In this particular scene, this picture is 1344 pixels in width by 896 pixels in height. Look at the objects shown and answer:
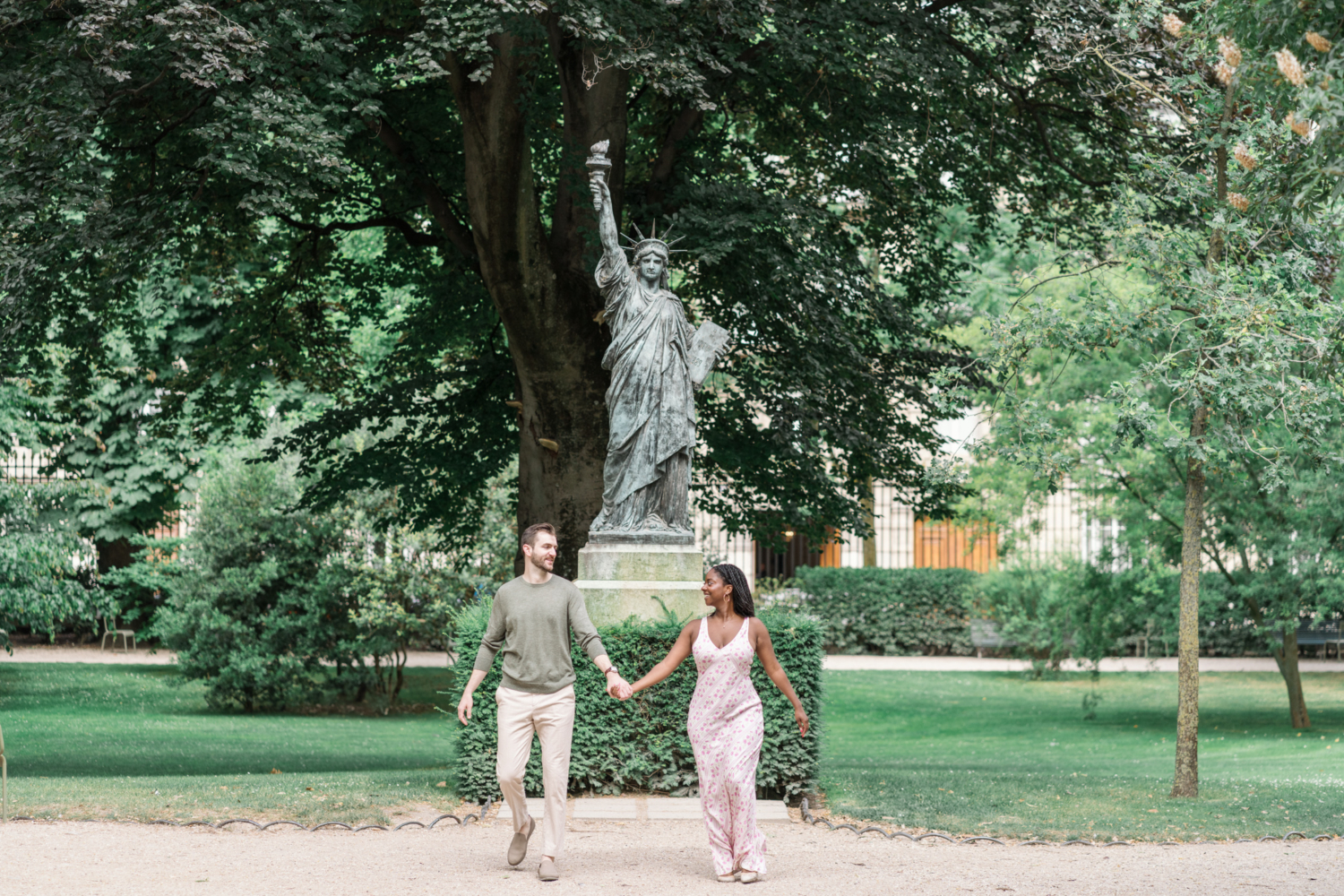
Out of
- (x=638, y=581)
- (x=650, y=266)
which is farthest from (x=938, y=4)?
(x=638, y=581)

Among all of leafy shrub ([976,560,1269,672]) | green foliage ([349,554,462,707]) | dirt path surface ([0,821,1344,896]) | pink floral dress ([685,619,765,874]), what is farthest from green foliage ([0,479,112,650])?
leafy shrub ([976,560,1269,672])

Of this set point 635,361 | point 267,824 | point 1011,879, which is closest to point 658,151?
point 635,361

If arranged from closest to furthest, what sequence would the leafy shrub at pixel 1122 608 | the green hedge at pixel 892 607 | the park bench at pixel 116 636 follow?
the leafy shrub at pixel 1122 608
the park bench at pixel 116 636
the green hedge at pixel 892 607

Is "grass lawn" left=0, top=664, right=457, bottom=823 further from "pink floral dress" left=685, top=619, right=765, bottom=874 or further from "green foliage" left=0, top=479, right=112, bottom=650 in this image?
"pink floral dress" left=685, top=619, right=765, bottom=874

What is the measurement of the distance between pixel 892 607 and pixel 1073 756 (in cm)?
1219

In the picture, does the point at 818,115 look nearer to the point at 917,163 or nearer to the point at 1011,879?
the point at 917,163

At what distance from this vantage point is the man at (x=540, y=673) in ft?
22.7

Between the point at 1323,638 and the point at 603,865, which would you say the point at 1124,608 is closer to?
the point at 1323,638

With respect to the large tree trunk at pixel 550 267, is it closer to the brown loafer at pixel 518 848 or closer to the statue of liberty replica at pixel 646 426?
the statue of liberty replica at pixel 646 426

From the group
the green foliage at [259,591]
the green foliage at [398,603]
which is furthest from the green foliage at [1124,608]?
the green foliage at [259,591]

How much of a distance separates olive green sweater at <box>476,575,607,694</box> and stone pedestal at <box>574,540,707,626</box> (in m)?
2.77

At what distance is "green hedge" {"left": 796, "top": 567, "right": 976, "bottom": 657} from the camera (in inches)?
1113

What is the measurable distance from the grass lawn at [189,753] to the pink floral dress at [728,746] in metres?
2.90

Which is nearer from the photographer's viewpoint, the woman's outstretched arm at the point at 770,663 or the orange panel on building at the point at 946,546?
the woman's outstretched arm at the point at 770,663
